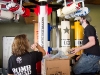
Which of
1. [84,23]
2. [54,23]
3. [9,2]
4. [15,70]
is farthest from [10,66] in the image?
[54,23]

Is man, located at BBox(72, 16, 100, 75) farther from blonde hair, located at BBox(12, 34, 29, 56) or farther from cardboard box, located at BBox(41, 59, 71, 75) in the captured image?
blonde hair, located at BBox(12, 34, 29, 56)

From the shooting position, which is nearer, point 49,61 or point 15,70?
point 15,70

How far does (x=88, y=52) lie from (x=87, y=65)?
212 mm

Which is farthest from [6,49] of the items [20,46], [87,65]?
[20,46]

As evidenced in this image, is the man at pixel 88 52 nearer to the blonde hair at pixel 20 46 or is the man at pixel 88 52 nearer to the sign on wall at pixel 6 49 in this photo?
the blonde hair at pixel 20 46

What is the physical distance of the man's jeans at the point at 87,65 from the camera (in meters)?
2.96

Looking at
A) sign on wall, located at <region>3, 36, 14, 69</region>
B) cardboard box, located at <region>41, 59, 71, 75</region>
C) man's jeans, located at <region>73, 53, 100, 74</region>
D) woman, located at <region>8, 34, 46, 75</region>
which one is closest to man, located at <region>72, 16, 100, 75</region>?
man's jeans, located at <region>73, 53, 100, 74</region>

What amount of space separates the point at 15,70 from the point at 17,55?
6.6 inches

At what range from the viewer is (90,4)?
4.41 metres

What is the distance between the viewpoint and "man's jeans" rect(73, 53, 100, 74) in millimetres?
2955

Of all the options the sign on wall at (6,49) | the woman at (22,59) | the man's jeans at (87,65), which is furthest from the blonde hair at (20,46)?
the sign on wall at (6,49)

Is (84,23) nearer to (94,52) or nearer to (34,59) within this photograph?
(94,52)

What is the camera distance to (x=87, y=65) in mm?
2994

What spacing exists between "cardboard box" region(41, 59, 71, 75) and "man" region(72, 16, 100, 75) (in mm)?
335
